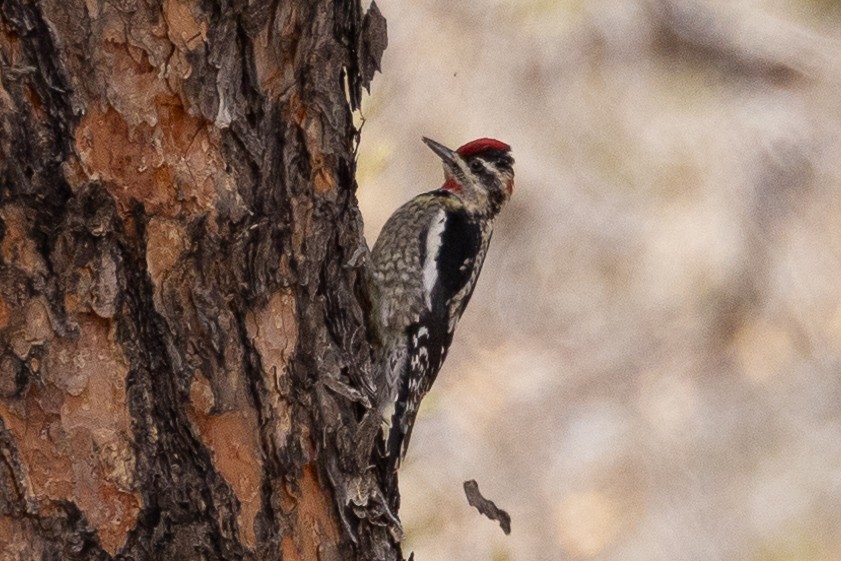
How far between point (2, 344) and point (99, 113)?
42 cm

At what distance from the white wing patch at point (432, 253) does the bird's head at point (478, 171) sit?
20cm

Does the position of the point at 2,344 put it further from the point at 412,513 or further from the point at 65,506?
the point at 412,513

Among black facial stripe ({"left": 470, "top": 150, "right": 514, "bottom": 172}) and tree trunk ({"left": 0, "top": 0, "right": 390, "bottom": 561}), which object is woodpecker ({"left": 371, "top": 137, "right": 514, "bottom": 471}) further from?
tree trunk ({"left": 0, "top": 0, "right": 390, "bottom": 561})

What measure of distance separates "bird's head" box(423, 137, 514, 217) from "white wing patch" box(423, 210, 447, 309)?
0.20 m

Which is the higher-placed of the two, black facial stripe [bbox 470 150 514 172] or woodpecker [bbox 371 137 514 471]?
black facial stripe [bbox 470 150 514 172]

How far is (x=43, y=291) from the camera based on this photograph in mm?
2006

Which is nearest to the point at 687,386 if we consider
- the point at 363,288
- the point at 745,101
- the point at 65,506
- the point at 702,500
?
the point at 702,500

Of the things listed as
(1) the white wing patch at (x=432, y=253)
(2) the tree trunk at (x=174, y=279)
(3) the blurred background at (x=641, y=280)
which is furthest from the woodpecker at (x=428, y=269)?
(2) the tree trunk at (x=174, y=279)

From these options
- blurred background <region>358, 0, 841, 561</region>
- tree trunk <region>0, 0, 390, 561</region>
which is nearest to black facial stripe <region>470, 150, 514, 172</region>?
blurred background <region>358, 0, 841, 561</region>

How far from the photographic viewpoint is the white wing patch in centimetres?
366

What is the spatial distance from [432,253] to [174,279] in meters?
1.65

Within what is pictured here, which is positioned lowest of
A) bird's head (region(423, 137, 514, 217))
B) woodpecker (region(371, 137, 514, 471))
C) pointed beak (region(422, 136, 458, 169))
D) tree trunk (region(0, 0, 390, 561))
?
tree trunk (region(0, 0, 390, 561))

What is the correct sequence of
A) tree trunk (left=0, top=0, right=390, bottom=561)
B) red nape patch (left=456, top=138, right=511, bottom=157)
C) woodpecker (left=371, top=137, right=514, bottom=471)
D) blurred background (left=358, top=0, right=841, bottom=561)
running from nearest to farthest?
1. tree trunk (left=0, top=0, right=390, bottom=561)
2. woodpecker (left=371, top=137, right=514, bottom=471)
3. red nape patch (left=456, top=138, right=511, bottom=157)
4. blurred background (left=358, top=0, right=841, bottom=561)

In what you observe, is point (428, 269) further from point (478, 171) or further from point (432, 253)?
point (478, 171)
